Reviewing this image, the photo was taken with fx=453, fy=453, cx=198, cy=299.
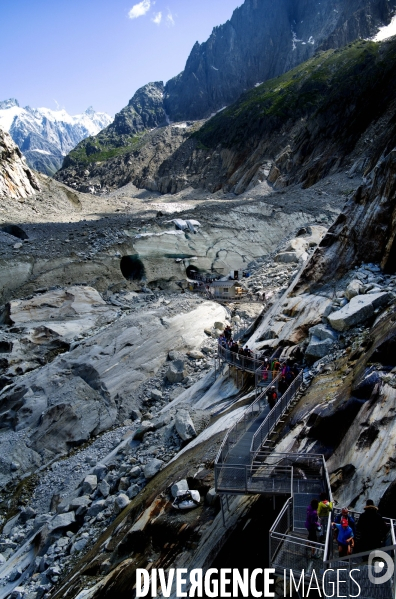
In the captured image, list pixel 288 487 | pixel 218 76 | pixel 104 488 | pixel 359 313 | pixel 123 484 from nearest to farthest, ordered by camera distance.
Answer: pixel 288 487, pixel 123 484, pixel 104 488, pixel 359 313, pixel 218 76

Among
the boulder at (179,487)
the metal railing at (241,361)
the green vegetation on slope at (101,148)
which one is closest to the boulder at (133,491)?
the boulder at (179,487)

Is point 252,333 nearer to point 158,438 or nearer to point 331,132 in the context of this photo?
point 158,438

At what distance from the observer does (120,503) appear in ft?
40.2

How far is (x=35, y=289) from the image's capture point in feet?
108

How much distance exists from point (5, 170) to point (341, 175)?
141 ft

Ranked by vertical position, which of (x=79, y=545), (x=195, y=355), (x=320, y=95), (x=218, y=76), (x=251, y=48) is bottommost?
(x=79, y=545)

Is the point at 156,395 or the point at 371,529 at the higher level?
the point at 371,529

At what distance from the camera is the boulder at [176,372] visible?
70.2 feet

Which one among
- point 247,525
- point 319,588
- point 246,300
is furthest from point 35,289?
point 319,588

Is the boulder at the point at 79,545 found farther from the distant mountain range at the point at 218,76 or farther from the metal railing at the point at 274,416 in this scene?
the distant mountain range at the point at 218,76

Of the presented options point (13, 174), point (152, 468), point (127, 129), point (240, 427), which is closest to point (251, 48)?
point (127, 129)

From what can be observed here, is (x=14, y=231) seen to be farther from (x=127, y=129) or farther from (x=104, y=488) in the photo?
(x=127, y=129)

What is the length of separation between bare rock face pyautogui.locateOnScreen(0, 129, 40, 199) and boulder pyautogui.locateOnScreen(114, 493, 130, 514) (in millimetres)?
44327

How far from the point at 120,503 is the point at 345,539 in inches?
292
